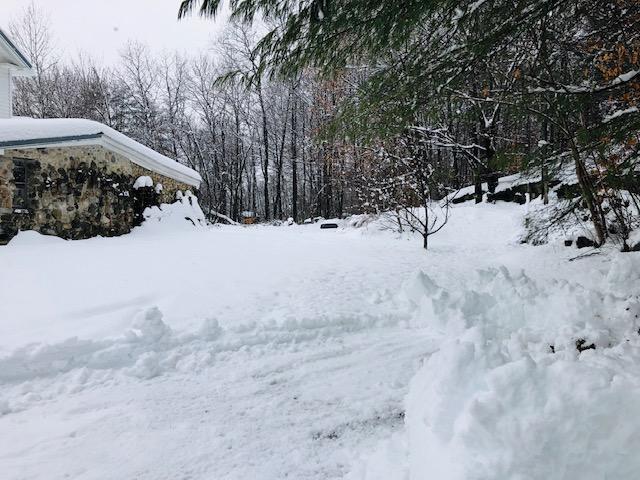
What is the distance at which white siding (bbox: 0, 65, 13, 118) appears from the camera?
13.3 m

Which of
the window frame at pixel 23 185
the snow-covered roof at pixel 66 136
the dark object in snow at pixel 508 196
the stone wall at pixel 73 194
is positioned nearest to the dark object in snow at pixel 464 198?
the dark object in snow at pixel 508 196

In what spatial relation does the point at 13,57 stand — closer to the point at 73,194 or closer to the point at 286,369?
the point at 73,194

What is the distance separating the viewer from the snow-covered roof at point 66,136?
314 inches

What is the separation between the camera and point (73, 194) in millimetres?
8844

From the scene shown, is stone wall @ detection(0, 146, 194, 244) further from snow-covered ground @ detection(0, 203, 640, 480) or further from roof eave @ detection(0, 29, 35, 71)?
roof eave @ detection(0, 29, 35, 71)

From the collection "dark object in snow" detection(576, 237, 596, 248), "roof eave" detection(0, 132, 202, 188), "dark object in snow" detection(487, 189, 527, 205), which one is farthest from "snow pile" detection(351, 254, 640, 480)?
"dark object in snow" detection(487, 189, 527, 205)

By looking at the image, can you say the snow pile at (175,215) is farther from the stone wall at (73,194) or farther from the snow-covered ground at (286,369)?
the snow-covered ground at (286,369)

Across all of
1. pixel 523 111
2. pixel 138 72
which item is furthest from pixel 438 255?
pixel 138 72

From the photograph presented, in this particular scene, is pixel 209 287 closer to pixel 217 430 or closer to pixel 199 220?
pixel 217 430

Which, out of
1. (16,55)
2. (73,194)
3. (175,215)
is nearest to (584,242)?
(175,215)

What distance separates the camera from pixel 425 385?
8.13ft

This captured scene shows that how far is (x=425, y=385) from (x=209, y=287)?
Answer: 3.57m

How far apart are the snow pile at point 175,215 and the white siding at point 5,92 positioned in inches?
265

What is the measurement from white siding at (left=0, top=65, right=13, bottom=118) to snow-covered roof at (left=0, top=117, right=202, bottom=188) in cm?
531
